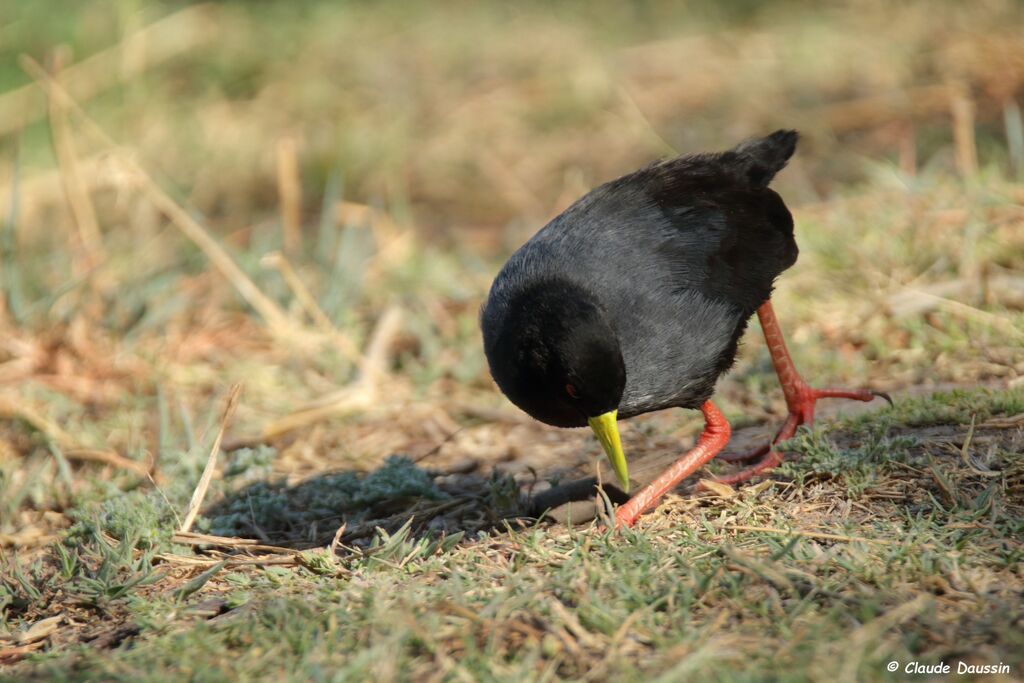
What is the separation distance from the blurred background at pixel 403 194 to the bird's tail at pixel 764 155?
3.51 feet

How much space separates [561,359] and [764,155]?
1532mm

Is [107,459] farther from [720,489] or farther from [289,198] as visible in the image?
[720,489]

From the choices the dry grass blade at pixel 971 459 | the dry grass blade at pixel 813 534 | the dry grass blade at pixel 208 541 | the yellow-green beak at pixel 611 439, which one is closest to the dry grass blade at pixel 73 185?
the dry grass blade at pixel 208 541

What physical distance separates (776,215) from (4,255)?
4.06 metres

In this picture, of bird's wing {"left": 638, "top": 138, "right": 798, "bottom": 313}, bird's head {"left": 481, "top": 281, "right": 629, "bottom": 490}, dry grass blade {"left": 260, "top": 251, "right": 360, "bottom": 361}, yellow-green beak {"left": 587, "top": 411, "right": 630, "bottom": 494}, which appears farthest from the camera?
dry grass blade {"left": 260, "top": 251, "right": 360, "bottom": 361}

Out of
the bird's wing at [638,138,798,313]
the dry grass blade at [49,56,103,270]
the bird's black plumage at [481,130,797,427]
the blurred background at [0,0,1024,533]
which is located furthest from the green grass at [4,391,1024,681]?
the dry grass blade at [49,56,103,270]

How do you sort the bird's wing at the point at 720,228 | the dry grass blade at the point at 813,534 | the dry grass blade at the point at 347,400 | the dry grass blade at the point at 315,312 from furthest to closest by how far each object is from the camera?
the dry grass blade at the point at 315,312 < the dry grass blade at the point at 347,400 < the bird's wing at the point at 720,228 < the dry grass blade at the point at 813,534

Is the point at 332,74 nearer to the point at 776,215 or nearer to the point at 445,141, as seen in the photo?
the point at 445,141

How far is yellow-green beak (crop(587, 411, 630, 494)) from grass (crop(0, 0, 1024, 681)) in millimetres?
205

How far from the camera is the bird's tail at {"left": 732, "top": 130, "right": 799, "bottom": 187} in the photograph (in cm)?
422

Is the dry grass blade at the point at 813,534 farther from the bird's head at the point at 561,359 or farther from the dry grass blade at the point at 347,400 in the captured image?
the dry grass blade at the point at 347,400

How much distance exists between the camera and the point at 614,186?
4035 millimetres

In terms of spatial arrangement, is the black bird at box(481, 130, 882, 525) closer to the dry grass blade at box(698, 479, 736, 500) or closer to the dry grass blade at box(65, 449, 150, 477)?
the dry grass blade at box(698, 479, 736, 500)

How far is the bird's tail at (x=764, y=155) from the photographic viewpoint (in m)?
4.22
